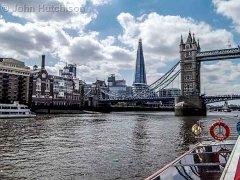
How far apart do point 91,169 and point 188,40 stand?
326ft

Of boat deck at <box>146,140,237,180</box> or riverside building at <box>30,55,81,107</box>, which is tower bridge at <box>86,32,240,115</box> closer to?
riverside building at <box>30,55,81,107</box>

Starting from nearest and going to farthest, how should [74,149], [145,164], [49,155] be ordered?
[145,164], [49,155], [74,149]

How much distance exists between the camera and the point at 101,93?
17900cm

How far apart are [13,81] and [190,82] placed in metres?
58.8

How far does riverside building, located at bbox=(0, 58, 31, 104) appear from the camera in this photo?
9525 centimetres

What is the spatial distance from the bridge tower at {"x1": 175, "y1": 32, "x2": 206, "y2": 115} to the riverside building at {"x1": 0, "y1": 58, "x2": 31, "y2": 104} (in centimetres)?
5156

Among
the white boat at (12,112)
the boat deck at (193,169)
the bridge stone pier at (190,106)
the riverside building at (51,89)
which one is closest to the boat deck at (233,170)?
the boat deck at (193,169)

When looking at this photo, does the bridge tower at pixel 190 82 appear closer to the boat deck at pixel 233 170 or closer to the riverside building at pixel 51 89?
the riverside building at pixel 51 89

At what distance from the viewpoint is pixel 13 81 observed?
9812 cm

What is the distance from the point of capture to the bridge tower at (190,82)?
86.7 metres

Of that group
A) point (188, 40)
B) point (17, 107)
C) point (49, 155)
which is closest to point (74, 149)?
point (49, 155)

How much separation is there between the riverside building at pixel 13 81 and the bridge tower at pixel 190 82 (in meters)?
51.6

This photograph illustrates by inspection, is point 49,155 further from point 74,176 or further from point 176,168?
point 176,168

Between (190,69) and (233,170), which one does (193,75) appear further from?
(233,170)
